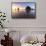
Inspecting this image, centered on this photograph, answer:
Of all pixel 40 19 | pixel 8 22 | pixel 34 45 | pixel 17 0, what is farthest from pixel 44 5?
pixel 34 45

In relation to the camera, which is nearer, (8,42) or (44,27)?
(8,42)

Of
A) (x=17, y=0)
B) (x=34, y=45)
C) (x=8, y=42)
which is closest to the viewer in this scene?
(x=34, y=45)

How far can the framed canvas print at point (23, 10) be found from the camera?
488cm

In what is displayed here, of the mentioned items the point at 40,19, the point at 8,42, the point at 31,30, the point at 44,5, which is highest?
the point at 44,5

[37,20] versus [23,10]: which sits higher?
[23,10]

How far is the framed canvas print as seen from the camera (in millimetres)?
4875

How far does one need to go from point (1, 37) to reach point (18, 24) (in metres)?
0.69

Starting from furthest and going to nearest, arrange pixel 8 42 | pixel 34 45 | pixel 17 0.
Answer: pixel 17 0, pixel 8 42, pixel 34 45

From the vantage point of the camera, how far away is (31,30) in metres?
4.91

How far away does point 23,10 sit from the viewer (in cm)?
489

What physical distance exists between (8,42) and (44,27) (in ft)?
4.15

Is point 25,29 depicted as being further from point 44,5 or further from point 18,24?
point 44,5

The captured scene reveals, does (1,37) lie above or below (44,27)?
below

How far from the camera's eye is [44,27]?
16.1 ft
